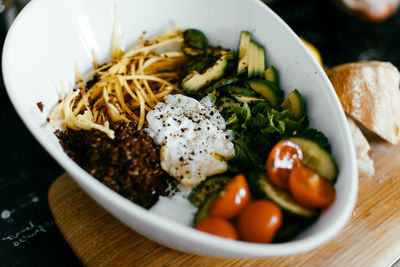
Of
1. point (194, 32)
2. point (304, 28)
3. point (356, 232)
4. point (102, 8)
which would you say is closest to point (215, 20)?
point (194, 32)

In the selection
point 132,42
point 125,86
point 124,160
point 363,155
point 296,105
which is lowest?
point 363,155

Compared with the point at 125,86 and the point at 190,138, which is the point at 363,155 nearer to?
the point at 190,138

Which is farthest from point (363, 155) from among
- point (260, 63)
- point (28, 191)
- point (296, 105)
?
point (28, 191)

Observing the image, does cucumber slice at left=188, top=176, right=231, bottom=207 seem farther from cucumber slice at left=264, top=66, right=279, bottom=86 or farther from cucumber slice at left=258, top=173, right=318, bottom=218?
cucumber slice at left=264, top=66, right=279, bottom=86

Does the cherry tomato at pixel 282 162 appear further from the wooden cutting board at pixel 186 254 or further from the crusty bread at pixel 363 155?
the crusty bread at pixel 363 155

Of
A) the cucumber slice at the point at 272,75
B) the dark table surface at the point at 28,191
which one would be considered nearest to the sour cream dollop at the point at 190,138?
the cucumber slice at the point at 272,75
